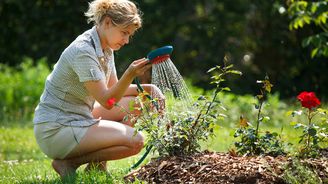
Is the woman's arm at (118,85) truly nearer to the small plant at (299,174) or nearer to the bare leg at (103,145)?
the bare leg at (103,145)

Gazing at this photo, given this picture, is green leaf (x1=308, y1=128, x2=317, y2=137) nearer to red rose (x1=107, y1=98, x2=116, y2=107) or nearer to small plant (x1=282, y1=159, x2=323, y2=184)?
small plant (x1=282, y1=159, x2=323, y2=184)

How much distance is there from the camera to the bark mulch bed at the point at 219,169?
339 centimetres

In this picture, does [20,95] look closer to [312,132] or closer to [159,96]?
[159,96]

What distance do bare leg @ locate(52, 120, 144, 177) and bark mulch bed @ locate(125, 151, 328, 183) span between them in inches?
12.4

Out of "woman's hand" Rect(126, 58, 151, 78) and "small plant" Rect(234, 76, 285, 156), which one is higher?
"woman's hand" Rect(126, 58, 151, 78)

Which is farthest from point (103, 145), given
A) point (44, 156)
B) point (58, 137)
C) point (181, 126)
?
point (44, 156)

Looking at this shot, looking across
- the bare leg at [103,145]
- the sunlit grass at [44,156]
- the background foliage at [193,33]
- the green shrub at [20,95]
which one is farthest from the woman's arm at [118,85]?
the background foliage at [193,33]

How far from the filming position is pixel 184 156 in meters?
3.69

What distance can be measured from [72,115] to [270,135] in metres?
1.22

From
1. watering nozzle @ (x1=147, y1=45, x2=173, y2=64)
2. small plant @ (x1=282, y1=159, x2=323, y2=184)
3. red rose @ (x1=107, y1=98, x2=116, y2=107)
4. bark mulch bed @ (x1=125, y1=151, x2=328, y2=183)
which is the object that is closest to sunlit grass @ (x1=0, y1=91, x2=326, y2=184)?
bark mulch bed @ (x1=125, y1=151, x2=328, y2=183)

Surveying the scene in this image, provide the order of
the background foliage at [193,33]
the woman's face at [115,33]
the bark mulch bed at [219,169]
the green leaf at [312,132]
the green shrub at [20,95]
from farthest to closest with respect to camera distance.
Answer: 1. the background foliage at [193,33]
2. the green shrub at [20,95]
3. the woman's face at [115,33]
4. the green leaf at [312,132]
5. the bark mulch bed at [219,169]

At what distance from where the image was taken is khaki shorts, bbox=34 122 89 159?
12.8 feet

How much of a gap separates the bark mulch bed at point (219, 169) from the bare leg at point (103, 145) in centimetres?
31

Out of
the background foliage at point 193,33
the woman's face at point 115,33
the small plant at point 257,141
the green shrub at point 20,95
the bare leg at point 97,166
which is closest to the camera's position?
the small plant at point 257,141
